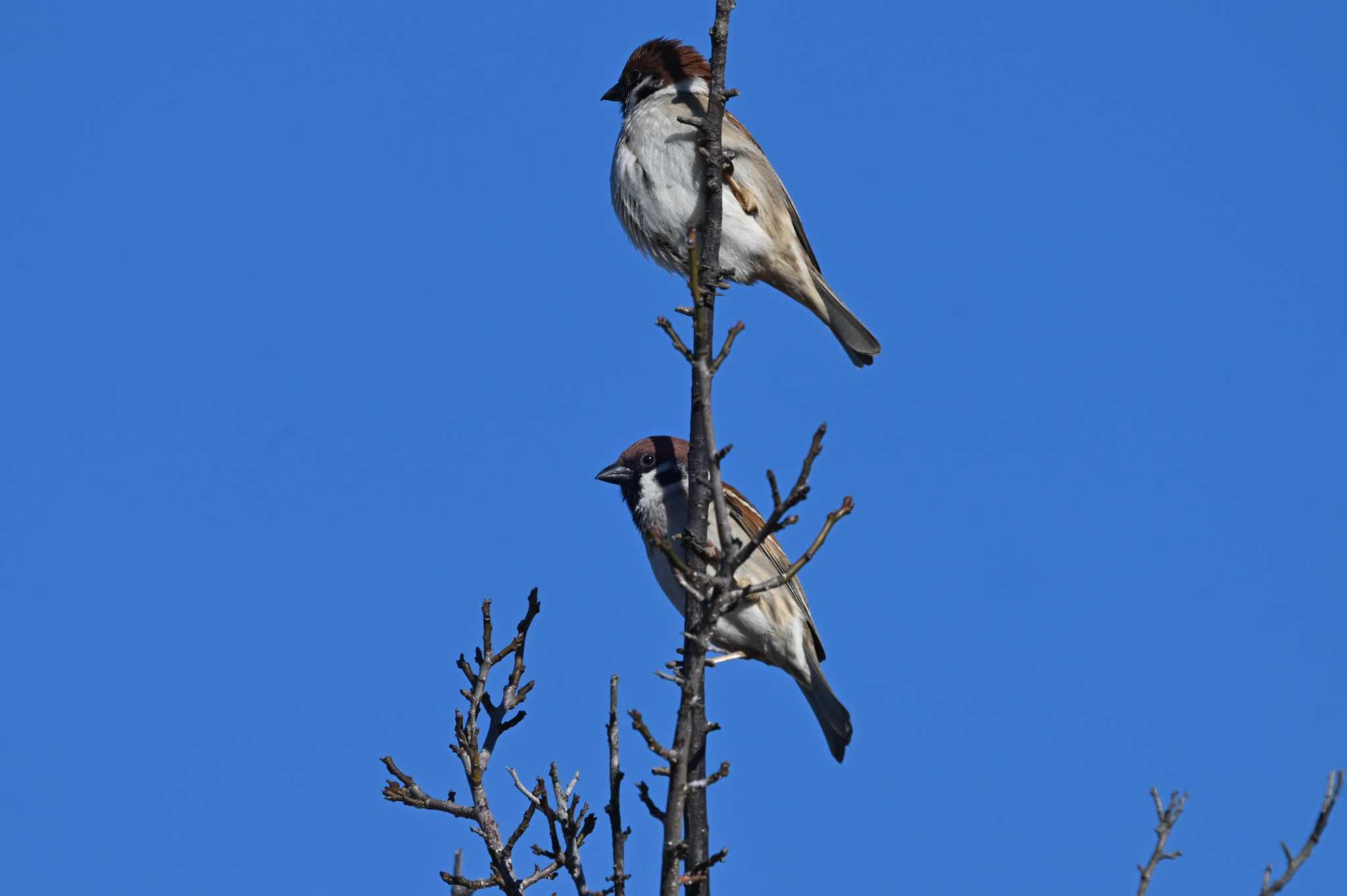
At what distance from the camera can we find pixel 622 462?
221 inches

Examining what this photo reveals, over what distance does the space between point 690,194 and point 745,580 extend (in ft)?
5.05

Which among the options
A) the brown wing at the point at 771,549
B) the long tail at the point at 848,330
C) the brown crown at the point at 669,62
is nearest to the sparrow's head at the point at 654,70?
the brown crown at the point at 669,62

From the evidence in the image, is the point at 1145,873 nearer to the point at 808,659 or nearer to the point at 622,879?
the point at 622,879

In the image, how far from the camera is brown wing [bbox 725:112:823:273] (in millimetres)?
→ 6012

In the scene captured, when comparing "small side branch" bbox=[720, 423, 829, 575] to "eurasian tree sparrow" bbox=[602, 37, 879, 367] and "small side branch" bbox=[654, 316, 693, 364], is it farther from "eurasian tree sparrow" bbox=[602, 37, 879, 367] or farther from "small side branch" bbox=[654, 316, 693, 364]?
"eurasian tree sparrow" bbox=[602, 37, 879, 367]

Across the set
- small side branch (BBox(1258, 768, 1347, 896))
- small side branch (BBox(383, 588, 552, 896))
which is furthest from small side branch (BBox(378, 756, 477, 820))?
small side branch (BBox(1258, 768, 1347, 896))

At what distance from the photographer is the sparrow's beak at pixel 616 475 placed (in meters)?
5.59

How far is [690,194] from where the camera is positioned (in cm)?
541

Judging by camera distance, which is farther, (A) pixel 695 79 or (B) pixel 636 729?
(A) pixel 695 79

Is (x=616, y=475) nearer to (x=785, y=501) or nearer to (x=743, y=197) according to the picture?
Answer: (x=743, y=197)

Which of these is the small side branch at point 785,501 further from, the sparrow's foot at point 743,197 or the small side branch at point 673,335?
the sparrow's foot at point 743,197

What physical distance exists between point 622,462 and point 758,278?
1089 millimetres

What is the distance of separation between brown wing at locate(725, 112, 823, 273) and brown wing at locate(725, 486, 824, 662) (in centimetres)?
123

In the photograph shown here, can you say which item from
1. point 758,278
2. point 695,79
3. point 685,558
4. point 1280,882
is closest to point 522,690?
point 685,558
